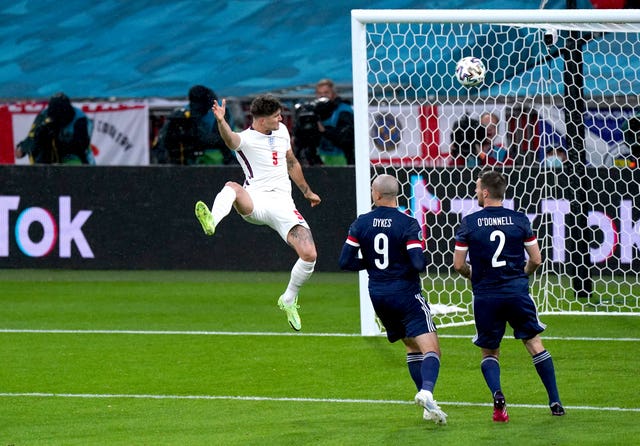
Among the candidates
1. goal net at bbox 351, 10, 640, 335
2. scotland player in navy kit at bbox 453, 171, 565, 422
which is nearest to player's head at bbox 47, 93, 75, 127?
goal net at bbox 351, 10, 640, 335

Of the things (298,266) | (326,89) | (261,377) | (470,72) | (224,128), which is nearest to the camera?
(261,377)

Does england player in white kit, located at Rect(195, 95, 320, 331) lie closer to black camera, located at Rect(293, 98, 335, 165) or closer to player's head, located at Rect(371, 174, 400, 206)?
player's head, located at Rect(371, 174, 400, 206)

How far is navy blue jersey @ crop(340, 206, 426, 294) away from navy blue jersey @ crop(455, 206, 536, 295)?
1.21 ft

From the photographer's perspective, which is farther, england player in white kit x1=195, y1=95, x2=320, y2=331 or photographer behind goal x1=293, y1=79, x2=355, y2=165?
photographer behind goal x1=293, y1=79, x2=355, y2=165

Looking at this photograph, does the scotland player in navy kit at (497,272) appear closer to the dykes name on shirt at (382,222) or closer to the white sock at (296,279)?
the dykes name on shirt at (382,222)

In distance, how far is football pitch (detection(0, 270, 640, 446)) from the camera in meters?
8.62

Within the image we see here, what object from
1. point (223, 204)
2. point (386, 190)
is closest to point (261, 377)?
point (223, 204)

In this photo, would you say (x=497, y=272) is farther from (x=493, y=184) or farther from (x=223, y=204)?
(x=223, y=204)

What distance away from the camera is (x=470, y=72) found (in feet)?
43.0

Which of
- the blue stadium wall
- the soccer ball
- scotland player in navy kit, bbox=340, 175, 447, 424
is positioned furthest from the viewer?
the blue stadium wall

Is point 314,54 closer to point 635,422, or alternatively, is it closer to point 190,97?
point 190,97

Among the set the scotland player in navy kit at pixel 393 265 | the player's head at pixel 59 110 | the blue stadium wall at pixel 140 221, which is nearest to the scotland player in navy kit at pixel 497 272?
the scotland player in navy kit at pixel 393 265

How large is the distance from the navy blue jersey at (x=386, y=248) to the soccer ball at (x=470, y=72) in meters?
4.54

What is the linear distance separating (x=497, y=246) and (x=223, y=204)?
343 centimetres
